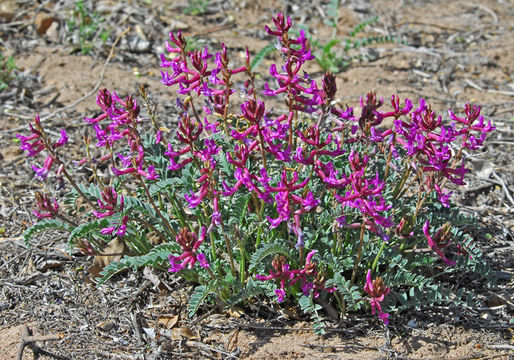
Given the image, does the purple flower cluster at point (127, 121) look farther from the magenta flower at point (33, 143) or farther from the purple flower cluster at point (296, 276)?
the purple flower cluster at point (296, 276)

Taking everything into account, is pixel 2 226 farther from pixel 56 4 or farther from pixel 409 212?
pixel 56 4

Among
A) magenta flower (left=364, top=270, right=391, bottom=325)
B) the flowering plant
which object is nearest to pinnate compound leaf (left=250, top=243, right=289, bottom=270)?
the flowering plant

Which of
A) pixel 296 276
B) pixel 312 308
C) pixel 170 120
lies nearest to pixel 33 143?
pixel 296 276

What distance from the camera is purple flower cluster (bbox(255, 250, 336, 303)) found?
3234mm

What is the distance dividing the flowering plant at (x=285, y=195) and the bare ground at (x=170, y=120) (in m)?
0.27

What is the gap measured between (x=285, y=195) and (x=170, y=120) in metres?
3.25

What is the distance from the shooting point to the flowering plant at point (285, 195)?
306 cm

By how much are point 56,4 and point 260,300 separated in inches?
231

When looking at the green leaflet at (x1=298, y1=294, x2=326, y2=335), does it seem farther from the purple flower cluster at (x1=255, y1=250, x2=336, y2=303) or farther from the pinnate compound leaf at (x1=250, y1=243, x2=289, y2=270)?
the pinnate compound leaf at (x1=250, y1=243, x2=289, y2=270)

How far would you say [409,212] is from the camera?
3.83 m

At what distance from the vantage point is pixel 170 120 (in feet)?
19.5

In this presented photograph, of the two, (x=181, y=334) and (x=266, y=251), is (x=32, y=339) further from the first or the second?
(x=266, y=251)

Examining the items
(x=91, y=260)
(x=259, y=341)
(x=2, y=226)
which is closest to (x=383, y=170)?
(x=259, y=341)

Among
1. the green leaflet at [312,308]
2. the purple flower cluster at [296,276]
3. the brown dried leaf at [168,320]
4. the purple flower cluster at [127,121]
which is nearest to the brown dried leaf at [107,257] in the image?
the brown dried leaf at [168,320]
